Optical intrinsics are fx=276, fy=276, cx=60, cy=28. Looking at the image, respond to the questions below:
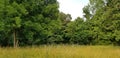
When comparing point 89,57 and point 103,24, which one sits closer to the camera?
point 89,57

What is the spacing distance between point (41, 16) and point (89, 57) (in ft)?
39.8

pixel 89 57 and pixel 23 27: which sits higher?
pixel 23 27

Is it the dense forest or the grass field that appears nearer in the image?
the grass field

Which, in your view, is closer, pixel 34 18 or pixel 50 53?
pixel 50 53

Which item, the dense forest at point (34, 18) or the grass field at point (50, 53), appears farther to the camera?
the dense forest at point (34, 18)

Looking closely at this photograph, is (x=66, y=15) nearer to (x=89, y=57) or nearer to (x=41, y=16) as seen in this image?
(x=41, y=16)

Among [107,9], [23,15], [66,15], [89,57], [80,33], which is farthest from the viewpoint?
[66,15]

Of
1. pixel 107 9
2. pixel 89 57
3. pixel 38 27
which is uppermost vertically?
pixel 107 9

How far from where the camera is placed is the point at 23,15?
2291cm

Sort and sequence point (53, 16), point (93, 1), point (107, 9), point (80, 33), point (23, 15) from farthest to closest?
point (80, 33) < point (93, 1) < point (107, 9) < point (53, 16) < point (23, 15)

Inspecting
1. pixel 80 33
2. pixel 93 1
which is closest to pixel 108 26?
pixel 93 1

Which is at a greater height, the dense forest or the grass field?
the dense forest

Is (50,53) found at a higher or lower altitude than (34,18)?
lower

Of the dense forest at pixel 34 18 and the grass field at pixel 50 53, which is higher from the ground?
the dense forest at pixel 34 18
